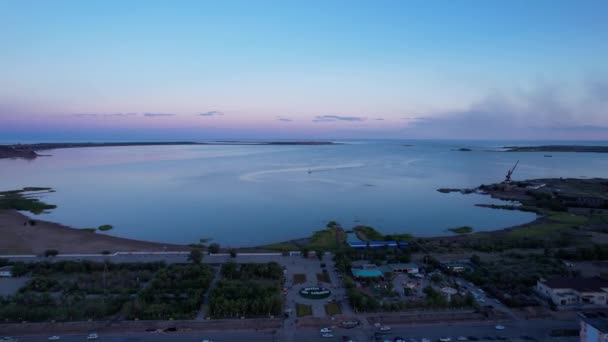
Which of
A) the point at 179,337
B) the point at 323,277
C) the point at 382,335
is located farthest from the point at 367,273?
the point at 179,337

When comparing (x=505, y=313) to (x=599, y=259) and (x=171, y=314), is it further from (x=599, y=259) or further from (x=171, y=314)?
(x=171, y=314)

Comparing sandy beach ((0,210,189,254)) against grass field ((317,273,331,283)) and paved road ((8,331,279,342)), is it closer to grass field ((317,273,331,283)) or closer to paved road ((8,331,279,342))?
grass field ((317,273,331,283))

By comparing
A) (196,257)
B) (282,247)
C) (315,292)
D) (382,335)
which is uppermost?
(196,257)

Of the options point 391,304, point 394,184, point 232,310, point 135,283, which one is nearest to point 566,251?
point 391,304

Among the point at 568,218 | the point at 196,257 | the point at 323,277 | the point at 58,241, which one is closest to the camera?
the point at 323,277

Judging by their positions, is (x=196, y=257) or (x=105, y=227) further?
(x=105, y=227)

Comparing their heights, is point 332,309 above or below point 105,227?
above

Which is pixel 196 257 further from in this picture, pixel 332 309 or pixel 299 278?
pixel 332 309

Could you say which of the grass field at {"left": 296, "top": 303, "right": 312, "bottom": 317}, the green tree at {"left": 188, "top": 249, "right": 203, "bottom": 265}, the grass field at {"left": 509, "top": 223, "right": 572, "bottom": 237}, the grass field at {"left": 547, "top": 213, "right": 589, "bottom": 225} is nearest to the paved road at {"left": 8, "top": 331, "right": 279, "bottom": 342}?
the grass field at {"left": 296, "top": 303, "right": 312, "bottom": 317}

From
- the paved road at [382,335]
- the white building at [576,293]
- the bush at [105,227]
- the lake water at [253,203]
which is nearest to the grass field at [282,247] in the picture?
the lake water at [253,203]
